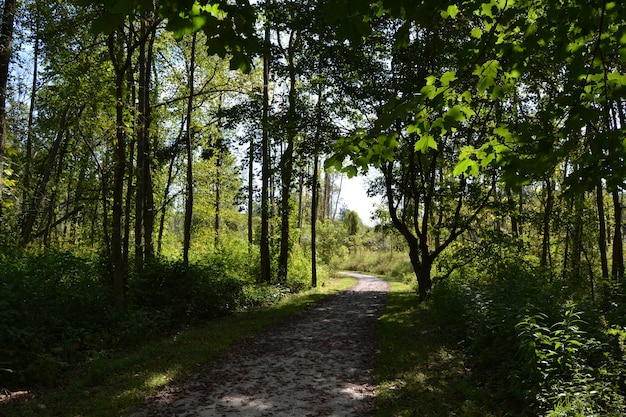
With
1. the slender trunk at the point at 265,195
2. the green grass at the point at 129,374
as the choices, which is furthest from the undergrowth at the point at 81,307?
the slender trunk at the point at 265,195

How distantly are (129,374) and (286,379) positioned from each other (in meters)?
2.43

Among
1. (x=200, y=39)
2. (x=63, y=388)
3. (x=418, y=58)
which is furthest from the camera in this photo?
(x=200, y=39)

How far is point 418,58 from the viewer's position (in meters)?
12.5

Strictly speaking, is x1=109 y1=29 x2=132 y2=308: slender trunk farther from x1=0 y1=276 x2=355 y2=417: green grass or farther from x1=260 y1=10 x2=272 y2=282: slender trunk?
x1=260 y1=10 x2=272 y2=282: slender trunk

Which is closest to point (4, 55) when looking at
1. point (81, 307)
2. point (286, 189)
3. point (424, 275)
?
point (81, 307)

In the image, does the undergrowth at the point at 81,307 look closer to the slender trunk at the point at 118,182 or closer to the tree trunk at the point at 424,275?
the slender trunk at the point at 118,182

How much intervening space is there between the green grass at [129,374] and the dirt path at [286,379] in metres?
0.29

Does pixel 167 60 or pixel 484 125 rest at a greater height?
pixel 167 60

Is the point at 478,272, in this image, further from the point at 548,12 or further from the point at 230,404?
the point at 548,12

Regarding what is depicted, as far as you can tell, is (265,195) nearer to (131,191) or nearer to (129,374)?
(131,191)

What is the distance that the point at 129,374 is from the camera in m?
6.33

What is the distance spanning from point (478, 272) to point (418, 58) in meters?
7.60

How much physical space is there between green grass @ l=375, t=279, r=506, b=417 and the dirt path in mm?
276

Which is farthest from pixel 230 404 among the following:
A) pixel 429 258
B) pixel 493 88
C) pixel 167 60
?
pixel 167 60
